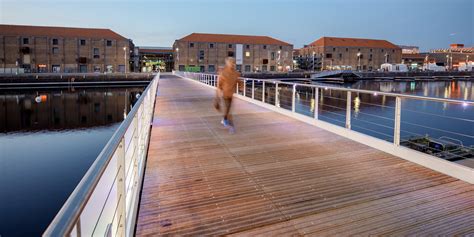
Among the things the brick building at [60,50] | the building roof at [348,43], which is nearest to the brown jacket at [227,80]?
the brick building at [60,50]

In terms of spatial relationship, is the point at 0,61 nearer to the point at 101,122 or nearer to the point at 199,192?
the point at 101,122

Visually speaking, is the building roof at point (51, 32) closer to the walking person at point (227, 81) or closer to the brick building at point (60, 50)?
the brick building at point (60, 50)

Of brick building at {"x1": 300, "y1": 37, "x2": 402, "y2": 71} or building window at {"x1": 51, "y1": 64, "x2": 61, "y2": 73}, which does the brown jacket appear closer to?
building window at {"x1": 51, "y1": 64, "x2": 61, "y2": 73}

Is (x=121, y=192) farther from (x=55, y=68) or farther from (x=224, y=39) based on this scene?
(x=224, y=39)

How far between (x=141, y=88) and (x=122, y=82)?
364 centimetres

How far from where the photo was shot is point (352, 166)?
4.95 m

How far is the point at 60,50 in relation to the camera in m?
65.2

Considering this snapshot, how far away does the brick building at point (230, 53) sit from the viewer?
75.1m

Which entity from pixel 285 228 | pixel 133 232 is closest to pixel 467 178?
pixel 285 228

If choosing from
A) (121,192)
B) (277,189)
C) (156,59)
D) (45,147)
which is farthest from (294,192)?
(156,59)

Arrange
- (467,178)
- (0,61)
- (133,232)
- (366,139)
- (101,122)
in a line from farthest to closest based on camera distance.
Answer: (0,61), (101,122), (366,139), (467,178), (133,232)

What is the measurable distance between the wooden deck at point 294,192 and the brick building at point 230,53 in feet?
226

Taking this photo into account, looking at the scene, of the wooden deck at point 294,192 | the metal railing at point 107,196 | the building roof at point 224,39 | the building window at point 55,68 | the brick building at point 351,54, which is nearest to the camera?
the metal railing at point 107,196

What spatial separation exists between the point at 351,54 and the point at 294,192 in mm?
92026
